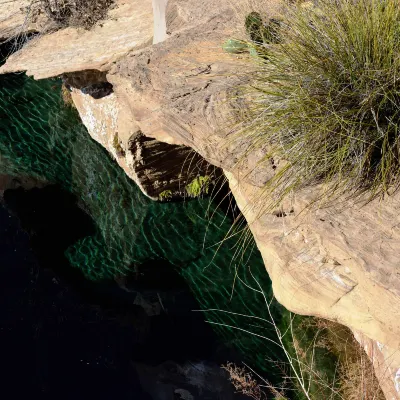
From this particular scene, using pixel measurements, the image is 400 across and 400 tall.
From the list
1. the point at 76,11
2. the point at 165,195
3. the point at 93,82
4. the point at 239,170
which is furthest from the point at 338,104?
the point at 76,11

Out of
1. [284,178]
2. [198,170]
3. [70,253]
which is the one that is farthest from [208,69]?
[70,253]

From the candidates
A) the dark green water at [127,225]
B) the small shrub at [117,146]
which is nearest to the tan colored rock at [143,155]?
the small shrub at [117,146]

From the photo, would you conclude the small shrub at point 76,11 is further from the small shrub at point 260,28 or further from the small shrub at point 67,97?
the small shrub at point 260,28

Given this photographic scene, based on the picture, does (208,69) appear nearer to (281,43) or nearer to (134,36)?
(281,43)

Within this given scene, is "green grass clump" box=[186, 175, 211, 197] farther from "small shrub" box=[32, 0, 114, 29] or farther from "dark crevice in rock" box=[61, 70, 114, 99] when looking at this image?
"small shrub" box=[32, 0, 114, 29]

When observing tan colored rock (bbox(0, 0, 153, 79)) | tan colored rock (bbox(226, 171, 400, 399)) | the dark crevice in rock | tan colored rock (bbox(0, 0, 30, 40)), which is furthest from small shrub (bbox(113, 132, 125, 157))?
tan colored rock (bbox(226, 171, 400, 399))

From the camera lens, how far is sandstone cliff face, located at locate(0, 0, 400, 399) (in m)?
3.00

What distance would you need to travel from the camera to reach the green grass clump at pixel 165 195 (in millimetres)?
6223

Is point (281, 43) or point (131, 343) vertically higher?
point (281, 43)

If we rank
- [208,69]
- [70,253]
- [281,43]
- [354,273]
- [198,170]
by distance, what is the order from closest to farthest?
[354,273] < [281,43] < [208,69] < [198,170] < [70,253]

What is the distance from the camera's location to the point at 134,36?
6.43 metres

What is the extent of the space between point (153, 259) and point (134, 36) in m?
2.09

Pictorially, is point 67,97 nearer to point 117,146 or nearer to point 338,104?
point 117,146

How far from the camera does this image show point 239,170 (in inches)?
149
